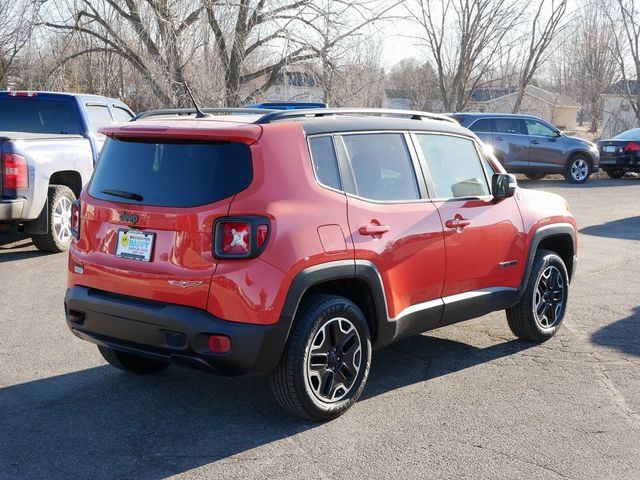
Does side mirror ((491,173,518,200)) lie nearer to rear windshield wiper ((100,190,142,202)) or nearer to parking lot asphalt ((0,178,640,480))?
parking lot asphalt ((0,178,640,480))

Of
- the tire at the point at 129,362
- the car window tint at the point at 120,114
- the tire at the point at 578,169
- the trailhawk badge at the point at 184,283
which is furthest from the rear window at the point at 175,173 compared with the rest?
the tire at the point at 578,169

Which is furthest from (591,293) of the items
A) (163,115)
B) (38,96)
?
(38,96)

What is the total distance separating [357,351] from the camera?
16.2 feet

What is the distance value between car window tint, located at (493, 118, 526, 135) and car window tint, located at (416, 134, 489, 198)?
49.6 ft

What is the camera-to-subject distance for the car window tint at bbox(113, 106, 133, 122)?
1196cm

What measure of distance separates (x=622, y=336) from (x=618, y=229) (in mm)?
7468

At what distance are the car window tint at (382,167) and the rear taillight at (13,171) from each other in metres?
5.51

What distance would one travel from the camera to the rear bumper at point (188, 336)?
14.3ft

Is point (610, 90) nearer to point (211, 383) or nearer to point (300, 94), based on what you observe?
point (300, 94)

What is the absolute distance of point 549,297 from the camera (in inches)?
263

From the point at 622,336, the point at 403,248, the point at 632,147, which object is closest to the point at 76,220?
the point at 403,248

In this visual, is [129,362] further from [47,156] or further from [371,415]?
[47,156]

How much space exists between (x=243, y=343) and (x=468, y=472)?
4.35 feet

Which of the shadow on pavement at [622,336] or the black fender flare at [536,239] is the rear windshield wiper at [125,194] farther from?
the shadow on pavement at [622,336]
